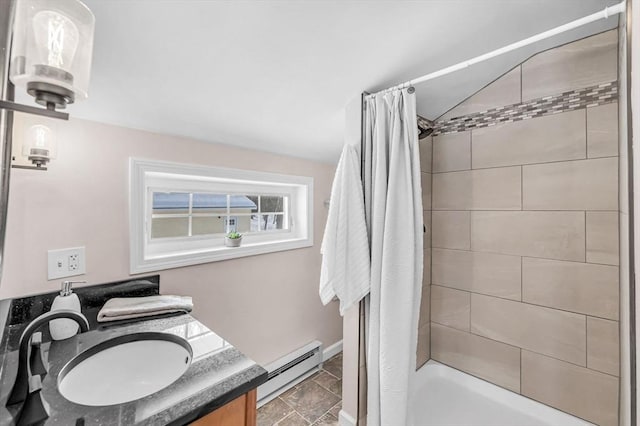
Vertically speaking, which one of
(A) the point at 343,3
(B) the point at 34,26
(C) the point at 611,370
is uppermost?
(A) the point at 343,3

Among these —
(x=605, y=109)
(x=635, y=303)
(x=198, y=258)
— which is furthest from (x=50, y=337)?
(x=605, y=109)

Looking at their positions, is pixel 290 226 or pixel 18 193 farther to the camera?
pixel 290 226

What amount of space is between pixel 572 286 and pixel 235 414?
1.71 meters

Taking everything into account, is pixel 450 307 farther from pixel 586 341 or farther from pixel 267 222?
pixel 267 222

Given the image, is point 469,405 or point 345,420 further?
point 469,405

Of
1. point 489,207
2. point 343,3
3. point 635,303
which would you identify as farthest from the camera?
point 489,207

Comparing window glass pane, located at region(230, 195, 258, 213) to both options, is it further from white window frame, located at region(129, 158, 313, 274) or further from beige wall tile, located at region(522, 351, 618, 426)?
beige wall tile, located at region(522, 351, 618, 426)

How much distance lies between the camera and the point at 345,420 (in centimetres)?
150

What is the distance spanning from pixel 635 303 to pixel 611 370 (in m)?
0.95

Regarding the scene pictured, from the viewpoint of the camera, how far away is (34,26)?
44cm

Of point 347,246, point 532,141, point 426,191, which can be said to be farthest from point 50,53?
point 532,141

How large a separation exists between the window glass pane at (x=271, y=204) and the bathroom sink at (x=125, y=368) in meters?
1.19

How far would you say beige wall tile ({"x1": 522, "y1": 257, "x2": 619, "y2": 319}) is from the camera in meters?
1.29

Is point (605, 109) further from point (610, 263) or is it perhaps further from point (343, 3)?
point (343, 3)
